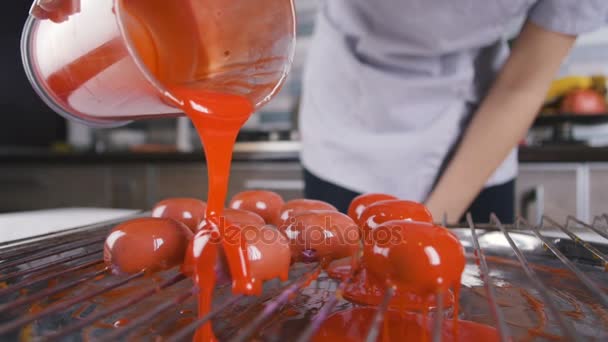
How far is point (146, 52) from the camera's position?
556mm

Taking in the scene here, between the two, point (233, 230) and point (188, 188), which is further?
point (188, 188)

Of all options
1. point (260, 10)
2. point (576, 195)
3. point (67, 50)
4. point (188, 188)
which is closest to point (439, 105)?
point (260, 10)

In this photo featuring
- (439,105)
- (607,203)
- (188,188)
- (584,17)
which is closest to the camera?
(584,17)

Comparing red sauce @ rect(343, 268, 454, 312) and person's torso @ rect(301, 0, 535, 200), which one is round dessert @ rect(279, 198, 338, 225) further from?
person's torso @ rect(301, 0, 535, 200)

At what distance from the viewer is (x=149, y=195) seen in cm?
213

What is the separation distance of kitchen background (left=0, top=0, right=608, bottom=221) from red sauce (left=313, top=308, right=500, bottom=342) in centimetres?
126

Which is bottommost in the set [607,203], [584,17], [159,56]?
[607,203]

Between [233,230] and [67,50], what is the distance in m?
0.25

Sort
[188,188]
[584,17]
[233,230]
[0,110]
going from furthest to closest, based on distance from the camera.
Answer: [0,110] → [188,188] → [584,17] → [233,230]

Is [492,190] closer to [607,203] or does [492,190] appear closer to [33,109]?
[607,203]

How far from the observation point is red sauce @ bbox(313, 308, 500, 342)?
1.33 feet

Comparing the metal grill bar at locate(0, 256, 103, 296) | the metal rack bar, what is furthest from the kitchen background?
the metal grill bar at locate(0, 256, 103, 296)

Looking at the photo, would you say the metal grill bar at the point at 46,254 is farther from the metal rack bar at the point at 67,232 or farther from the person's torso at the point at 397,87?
the person's torso at the point at 397,87

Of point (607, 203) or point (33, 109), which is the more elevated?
point (33, 109)
